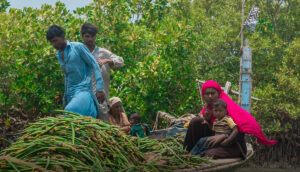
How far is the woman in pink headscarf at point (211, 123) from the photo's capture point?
11.9 feet

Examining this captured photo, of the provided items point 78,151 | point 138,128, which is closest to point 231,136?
point 138,128

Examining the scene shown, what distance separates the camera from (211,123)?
12.9 ft

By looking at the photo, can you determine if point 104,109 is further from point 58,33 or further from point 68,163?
point 68,163

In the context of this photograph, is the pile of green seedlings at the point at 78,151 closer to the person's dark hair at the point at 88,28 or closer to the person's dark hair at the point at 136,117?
the person's dark hair at the point at 88,28

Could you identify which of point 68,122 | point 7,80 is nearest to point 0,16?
point 7,80

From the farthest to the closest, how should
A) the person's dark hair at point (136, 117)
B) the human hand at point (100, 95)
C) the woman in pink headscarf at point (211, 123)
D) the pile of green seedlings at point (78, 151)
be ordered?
the person's dark hair at point (136, 117) < the human hand at point (100, 95) < the woman in pink headscarf at point (211, 123) < the pile of green seedlings at point (78, 151)

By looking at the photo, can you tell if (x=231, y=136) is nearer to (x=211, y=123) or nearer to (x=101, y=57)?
(x=211, y=123)

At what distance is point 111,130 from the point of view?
2.80m

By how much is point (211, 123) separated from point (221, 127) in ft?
0.73

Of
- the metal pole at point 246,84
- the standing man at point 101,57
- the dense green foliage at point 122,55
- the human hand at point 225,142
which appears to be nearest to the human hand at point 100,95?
the standing man at point 101,57

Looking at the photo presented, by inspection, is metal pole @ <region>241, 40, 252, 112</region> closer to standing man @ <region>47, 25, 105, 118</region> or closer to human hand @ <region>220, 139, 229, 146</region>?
human hand @ <region>220, 139, 229, 146</region>

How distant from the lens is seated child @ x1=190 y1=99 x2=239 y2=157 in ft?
11.8

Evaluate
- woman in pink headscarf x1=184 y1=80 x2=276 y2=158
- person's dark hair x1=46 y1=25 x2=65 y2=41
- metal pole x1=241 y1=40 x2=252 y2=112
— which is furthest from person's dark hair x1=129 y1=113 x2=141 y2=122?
metal pole x1=241 y1=40 x2=252 y2=112

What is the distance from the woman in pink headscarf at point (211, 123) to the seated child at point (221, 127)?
5 cm
